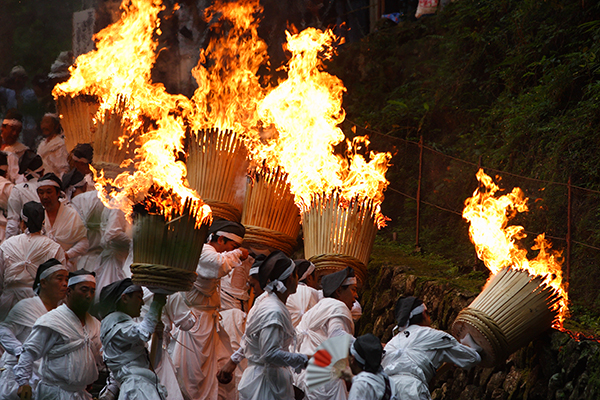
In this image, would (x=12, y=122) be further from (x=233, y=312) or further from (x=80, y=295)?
(x=80, y=295)

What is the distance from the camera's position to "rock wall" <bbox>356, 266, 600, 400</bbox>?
5.96 meters

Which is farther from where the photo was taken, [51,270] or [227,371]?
[51,270]

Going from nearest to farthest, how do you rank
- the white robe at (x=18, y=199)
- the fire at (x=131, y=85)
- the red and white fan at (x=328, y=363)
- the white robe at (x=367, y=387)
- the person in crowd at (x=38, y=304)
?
1. the red and white fan at (x=328, y=363)
2. the white robe at (x=367, y=387)
3. the person in crowd at (x=38, y=304)
4. the white robe at (x=18, y=199)
5. the fire at (x=131, y=85)

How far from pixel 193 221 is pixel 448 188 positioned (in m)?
5.98

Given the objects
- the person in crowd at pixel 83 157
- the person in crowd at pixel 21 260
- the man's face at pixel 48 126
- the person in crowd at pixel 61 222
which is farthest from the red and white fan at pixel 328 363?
the man's face at pixel 48 126

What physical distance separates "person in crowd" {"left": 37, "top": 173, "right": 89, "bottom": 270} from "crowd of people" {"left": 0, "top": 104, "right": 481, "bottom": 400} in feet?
0.04

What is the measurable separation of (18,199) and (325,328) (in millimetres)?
4692

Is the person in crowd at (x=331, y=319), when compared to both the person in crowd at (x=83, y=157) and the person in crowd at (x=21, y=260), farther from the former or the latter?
the person in crowd at (x=83, y=157)

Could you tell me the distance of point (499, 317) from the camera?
5.82 metres

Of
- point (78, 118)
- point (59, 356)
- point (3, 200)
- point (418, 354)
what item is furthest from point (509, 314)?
point (78, 118)

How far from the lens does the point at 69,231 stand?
8.66m

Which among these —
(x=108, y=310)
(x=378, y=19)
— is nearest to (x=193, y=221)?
(x=108, y=310)

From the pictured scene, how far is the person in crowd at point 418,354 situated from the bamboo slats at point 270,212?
2001mm

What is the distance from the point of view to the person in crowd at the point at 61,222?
8.59 metres
